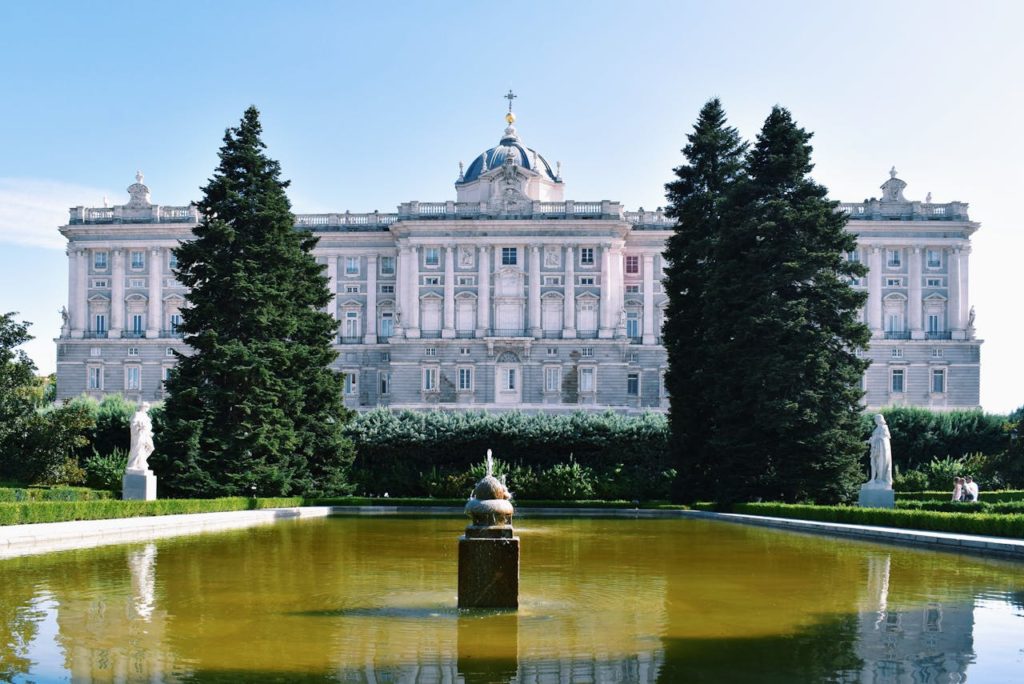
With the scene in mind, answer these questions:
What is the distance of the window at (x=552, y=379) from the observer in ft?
233

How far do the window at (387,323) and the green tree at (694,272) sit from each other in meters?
40.7

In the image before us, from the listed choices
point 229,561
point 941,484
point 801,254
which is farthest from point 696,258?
point 229,561

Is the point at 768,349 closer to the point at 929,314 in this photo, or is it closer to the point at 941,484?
the point at 941,484

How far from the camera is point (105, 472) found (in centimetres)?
3391

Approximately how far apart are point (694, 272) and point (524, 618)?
25.4 meters

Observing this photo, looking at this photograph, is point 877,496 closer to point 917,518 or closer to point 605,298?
point 917,518

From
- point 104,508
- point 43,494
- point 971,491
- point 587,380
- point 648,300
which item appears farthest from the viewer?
point 648,300

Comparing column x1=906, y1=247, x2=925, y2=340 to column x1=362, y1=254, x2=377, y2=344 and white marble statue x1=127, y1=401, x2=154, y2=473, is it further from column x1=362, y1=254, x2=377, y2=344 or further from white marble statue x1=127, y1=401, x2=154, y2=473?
white marble statue x1=127, y1=401, x2=154, y2=473

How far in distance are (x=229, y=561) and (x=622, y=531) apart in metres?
10.00

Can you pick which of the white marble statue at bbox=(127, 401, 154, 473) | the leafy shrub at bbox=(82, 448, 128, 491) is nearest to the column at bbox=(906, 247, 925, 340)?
the leafy shrub at bbox=(82, 448, 128, 491)

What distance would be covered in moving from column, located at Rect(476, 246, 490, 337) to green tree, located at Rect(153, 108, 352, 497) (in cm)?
3635

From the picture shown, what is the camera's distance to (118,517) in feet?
73.5

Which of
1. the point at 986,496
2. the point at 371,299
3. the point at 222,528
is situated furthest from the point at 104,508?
the point at 371,299

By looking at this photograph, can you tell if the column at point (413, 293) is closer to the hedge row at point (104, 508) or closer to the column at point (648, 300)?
the column at point (648, 300)
